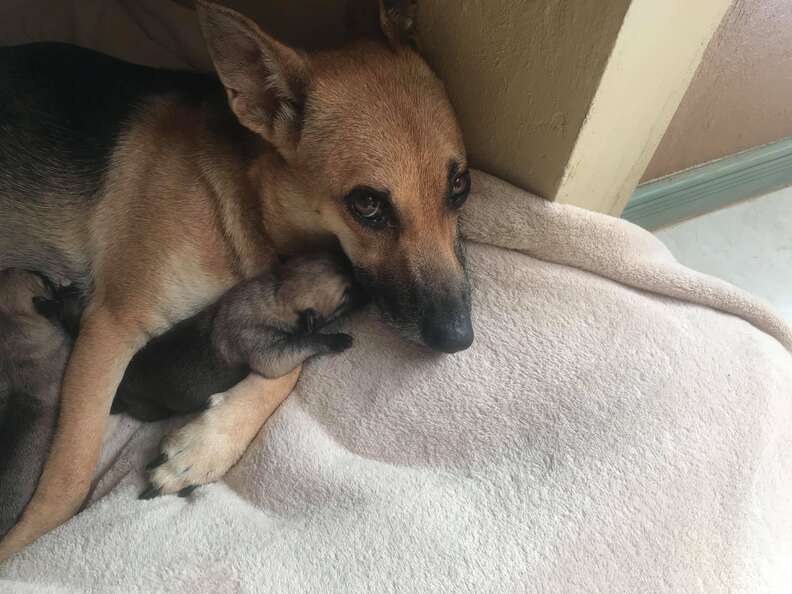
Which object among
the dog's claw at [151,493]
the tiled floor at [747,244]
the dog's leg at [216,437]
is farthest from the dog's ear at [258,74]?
the tiled floor at [747,244]

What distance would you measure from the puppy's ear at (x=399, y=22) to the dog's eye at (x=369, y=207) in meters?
0.43

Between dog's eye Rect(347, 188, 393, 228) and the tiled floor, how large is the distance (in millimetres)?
1455

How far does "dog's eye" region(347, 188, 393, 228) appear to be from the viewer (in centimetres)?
147

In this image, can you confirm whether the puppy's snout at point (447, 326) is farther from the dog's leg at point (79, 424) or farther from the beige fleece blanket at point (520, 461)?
the dog's leg at point (79, 424)

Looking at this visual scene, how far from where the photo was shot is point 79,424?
1.57 metres

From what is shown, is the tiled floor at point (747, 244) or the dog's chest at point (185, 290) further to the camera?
the tiled floor at point (747, 244)

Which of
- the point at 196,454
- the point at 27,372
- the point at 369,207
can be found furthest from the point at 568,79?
the point at 27,372

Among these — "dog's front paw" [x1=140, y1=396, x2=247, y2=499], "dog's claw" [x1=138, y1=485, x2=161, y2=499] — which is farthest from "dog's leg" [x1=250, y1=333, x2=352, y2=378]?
"dog's claw" [x1=138, y1=485, x2=161, y2=499]

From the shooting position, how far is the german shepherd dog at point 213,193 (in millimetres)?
1478

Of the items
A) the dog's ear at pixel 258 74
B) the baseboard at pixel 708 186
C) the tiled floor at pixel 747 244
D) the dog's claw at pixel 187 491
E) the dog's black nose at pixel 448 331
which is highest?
the dog's ear at pixel 258 74

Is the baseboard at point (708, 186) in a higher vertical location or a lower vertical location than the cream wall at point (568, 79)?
lower

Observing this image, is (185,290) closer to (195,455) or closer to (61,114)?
(195,455)

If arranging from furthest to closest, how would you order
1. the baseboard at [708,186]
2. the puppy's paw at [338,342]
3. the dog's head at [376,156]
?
the baseboard at [708,186], the puppy's paw at [338,342], the dog's head at [376,156]

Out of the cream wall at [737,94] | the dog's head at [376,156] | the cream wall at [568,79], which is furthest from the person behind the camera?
the cream wall at [737,94]
